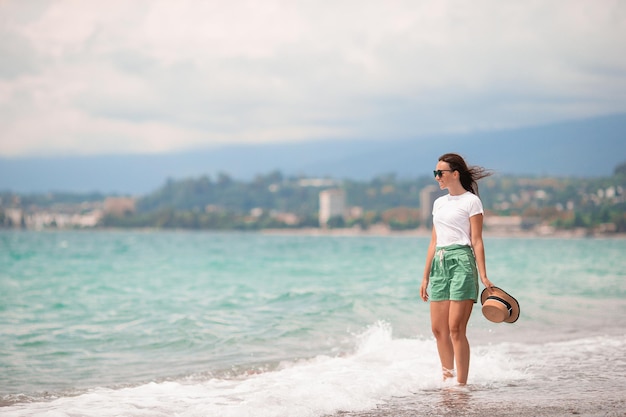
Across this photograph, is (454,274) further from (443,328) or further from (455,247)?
(443,328)

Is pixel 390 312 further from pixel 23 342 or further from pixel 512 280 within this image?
pixel 512 280

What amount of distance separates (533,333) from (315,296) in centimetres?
604

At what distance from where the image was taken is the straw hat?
6812mm

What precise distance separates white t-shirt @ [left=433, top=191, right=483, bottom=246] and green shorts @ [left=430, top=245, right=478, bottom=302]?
70 mm

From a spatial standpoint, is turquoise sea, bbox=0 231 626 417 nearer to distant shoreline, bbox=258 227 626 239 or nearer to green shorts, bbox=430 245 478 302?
green shorts, bbox=430 245 478 302

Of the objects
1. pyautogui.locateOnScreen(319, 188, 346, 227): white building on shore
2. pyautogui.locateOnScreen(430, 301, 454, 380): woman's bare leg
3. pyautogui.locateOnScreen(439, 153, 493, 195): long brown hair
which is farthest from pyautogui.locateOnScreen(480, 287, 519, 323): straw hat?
pyautogui.locateOnScreen(319, 188, 346, 227): white building on shore

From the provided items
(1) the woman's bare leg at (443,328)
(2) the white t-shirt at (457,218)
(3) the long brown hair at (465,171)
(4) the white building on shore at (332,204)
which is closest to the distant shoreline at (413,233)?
(4) the white building on shore at (332,204)

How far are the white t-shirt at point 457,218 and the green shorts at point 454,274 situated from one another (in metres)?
0.07

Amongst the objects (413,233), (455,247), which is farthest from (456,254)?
(413,233)

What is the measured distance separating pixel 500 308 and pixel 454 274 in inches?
18.7

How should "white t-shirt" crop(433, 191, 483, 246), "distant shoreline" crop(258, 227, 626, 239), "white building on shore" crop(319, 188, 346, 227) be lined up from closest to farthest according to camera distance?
"white t-shirt" crop(433, 191, 483, 246)
"distant shoreline" crop(258, 227, 626, 239)
"white building on shore" crop(319, 188, 346, 227)

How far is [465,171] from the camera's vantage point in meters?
7.02

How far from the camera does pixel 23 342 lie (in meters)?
11.7

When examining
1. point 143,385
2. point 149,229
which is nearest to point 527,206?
point 149,229
